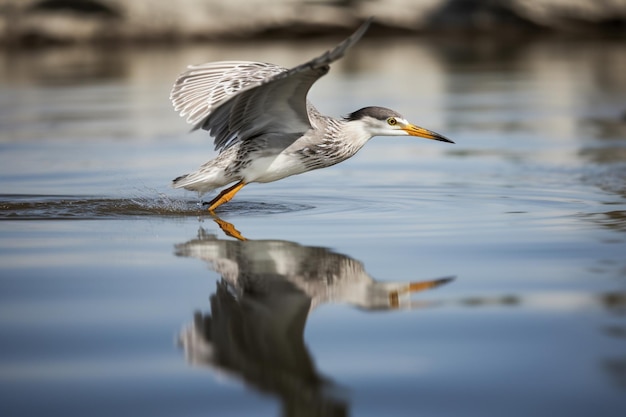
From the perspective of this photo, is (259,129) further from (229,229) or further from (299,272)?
(299,272)

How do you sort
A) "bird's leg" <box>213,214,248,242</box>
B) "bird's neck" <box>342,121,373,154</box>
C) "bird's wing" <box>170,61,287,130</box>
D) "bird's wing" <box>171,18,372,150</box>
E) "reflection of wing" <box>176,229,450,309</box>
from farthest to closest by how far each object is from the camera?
1. "bird's wing" <box>170,61,287,130</box>
2. "bird's neck" <box>342,121,373,154</box>
3. "bird's wing" <box>171,18,372,150</box>
4. "bird's leg" <box>213,214,248,242</box>
5. "reflection of wing" <box>176,229,450,309</box>

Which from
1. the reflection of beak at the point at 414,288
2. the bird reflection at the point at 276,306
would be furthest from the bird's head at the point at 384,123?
the reflection of beak at the point at 414,288

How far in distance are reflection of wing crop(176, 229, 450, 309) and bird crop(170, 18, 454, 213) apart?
1.34 m

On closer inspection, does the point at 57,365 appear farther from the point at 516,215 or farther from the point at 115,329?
the point at 516,215

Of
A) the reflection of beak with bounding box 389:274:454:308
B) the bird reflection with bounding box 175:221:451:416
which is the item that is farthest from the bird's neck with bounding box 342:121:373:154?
the reflection of beak with bounding box 389:274:454:308

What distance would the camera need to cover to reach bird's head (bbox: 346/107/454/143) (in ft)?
27.1

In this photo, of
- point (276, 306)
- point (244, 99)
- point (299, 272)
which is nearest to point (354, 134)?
point (244, 99)

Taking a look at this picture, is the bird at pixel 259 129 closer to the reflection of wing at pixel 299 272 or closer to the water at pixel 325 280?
the water at pixel 325 280

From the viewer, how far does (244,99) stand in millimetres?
7438

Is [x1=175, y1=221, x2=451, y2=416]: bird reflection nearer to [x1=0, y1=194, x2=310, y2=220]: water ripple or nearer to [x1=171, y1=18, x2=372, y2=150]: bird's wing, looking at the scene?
[x1=171, y1=18, x2=372, y2=150]: bird's wing

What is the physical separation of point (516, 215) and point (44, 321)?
3.55 meters

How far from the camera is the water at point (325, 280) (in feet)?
12.9

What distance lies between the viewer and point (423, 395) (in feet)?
12.7

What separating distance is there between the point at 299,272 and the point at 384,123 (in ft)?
9.68
